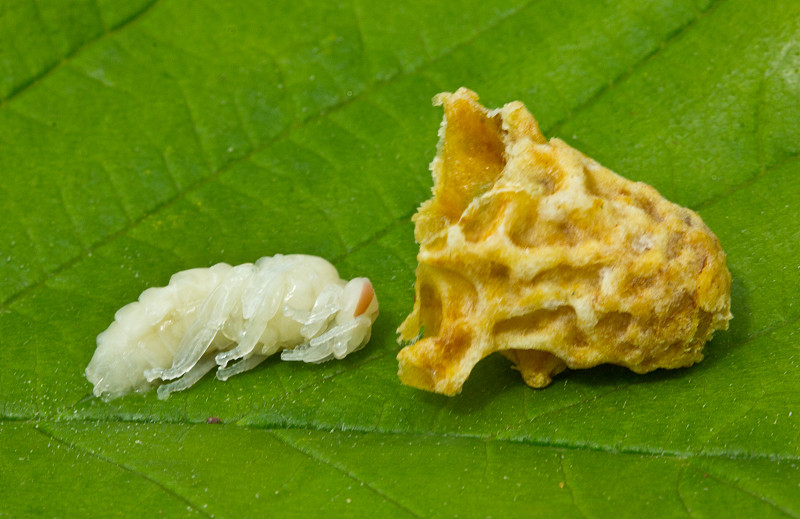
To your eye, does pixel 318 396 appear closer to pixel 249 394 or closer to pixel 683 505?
pixel 249 394

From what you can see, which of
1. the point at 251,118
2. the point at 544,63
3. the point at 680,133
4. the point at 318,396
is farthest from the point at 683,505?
the point at 251,118

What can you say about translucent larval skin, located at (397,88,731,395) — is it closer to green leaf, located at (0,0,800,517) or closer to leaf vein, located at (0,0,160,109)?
green leaf, located at (0,0,800,517)

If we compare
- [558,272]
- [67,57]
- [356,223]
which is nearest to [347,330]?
[356,223]

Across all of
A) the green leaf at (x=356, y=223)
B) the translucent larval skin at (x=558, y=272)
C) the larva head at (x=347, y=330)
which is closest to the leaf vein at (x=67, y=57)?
the green leaf at (x=356, y=223)

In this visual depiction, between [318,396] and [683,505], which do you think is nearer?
[683,505]

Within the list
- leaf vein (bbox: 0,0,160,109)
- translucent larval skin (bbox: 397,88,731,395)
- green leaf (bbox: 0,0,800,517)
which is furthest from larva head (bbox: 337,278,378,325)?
leaf vein (bbox: 0,0,160,109)

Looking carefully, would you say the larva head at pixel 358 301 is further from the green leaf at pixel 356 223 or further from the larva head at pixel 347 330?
the green leaf at pixel 356 223

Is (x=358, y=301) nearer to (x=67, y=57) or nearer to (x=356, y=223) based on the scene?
(x=356, y=223)
